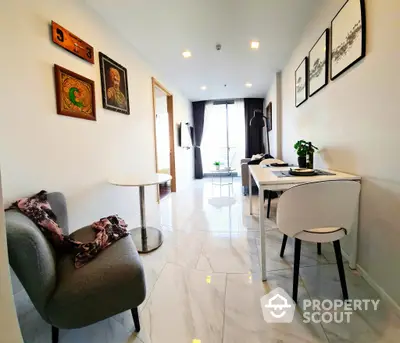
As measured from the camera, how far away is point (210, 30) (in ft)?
9.20

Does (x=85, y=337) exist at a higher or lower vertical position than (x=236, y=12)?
lower

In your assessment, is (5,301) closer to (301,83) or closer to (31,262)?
(31,262)

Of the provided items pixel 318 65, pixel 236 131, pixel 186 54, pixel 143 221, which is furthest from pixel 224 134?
pixel 143 221

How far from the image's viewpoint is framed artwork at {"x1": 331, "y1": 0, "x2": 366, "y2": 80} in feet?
5.20

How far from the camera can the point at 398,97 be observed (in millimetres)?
1274

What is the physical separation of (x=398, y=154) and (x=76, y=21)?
2932 mm

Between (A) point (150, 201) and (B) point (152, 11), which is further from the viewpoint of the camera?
(A) point (150, 201)

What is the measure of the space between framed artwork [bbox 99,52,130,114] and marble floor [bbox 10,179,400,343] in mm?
1800

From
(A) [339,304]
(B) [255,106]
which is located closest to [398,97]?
(A) [339,304]

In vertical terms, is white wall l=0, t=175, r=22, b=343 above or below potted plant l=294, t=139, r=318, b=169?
below

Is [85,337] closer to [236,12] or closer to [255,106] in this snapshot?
[236,12]

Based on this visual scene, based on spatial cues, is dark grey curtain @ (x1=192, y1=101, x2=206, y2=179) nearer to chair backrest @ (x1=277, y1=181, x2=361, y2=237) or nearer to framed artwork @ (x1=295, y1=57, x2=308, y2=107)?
framed artwork @ (x1=295, y1=57, x2=308, y2=107)

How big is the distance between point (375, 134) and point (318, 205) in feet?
2.25

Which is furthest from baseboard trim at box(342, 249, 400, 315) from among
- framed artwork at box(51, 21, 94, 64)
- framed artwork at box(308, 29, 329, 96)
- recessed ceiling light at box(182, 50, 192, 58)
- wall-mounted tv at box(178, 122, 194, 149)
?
wall-mounted tv at box(178, 122, 194, 149)
